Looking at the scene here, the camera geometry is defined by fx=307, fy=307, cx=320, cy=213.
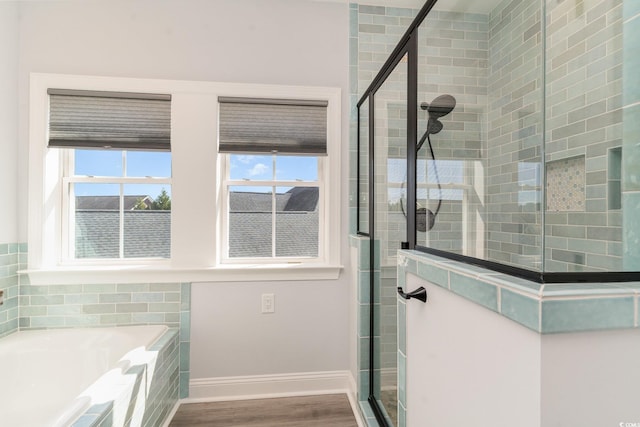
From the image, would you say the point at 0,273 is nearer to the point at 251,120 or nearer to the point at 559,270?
the point at 251,120

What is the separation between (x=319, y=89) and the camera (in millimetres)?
2109

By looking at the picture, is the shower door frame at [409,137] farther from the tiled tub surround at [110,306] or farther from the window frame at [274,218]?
the tiled tub surround at [110,306]

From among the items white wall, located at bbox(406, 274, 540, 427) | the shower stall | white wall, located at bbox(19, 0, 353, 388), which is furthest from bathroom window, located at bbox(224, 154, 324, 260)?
white wall, located at bbox(406, 274, 540, 427)

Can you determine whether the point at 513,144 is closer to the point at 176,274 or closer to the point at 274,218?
the point at 274,218

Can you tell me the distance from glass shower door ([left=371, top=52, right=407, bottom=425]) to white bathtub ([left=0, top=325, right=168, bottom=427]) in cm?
126

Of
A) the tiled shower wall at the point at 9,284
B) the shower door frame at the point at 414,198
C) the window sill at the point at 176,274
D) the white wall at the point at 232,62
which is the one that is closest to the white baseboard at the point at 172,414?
the white wall at the point at 232,62

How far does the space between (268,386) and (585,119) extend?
2197 millimetres

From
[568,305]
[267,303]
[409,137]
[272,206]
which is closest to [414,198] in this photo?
[409,137]

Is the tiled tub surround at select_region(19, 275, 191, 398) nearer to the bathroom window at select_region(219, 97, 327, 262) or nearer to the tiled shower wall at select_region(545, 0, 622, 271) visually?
the bathroom window at select_region(219, 97, 327, 262)

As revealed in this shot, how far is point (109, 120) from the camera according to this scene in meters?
1.99

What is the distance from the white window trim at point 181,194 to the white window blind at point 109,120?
48 mm

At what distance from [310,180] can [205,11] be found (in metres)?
1.32

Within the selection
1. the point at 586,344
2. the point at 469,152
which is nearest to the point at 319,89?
the point at 469,152

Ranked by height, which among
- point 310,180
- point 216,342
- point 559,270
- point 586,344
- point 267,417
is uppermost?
point 310,180
